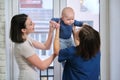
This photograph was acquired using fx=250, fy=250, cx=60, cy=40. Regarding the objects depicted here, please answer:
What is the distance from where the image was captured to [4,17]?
2264 mm

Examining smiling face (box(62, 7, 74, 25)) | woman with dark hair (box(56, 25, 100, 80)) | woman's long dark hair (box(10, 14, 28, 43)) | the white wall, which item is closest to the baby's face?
smiling face (box(62, 7, 74, 25))

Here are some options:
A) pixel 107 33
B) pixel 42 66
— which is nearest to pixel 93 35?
pixel 42 66

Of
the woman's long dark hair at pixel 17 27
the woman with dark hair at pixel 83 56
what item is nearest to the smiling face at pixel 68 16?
the woman with dark hair at pixel 83 56

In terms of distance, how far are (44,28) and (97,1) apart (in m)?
0.59

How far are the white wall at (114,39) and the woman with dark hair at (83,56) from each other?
62 centimetres

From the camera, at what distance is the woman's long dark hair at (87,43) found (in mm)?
1724

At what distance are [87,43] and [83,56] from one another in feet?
0.32

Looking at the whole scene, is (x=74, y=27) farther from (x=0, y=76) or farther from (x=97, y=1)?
(x=0, y=76)

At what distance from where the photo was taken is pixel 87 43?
1727 mm

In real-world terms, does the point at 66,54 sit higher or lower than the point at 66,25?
lower

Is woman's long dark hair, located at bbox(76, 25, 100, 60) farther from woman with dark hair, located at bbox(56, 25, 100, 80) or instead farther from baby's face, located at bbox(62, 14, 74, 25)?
baby's face, located at bbox(62, 14, 74, 25)

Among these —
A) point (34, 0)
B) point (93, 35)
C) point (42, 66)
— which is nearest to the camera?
point (93, 35)

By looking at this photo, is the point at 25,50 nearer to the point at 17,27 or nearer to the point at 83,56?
the point at 17,27

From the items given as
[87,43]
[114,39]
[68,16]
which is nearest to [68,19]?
[68,16]
